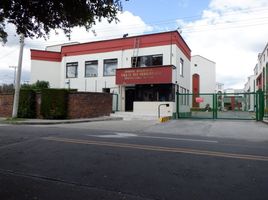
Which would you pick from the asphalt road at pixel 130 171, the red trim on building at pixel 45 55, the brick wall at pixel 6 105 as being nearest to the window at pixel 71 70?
the red trim on building at pixel 45 55

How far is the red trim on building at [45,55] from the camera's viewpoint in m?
37.3

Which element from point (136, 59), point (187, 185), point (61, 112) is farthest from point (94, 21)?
point (136, 59)

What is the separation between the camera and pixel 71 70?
35.9 meters

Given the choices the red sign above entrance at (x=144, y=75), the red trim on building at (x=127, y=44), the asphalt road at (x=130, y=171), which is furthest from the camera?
the red trim on building at (x=127, y=44)

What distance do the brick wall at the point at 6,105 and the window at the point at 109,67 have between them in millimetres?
9505

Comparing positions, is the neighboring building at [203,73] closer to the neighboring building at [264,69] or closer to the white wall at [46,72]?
the neighboring building at [264,69]

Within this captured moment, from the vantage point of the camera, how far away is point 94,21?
8266 millimetres

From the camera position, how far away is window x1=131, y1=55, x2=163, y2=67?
29453mm

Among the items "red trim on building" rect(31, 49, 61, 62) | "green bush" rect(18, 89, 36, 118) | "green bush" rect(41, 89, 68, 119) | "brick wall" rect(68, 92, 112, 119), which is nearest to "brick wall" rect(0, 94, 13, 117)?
"green bush" rect(18, 89, 36, 118)

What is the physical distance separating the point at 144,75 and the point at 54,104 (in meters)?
8.08

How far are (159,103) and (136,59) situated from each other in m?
5.42

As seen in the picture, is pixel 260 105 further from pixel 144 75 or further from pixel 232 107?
pixel 144 75

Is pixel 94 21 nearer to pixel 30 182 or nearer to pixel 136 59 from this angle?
pixel 30 182

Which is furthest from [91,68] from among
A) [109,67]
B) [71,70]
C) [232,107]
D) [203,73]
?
[203,73]
